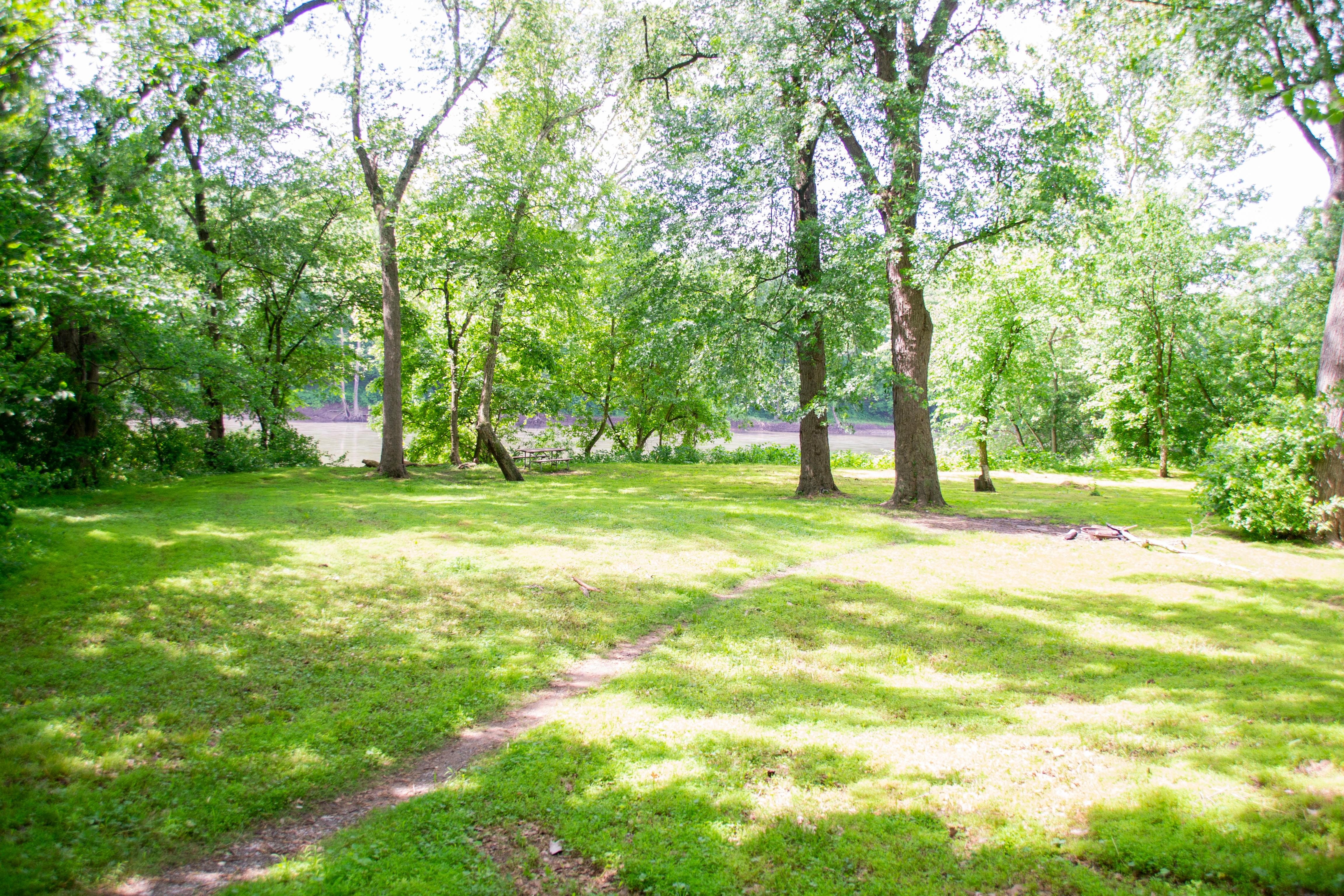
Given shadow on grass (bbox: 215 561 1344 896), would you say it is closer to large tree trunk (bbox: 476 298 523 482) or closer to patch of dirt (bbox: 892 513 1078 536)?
patch of dirt (bbox: 892 513 1078 536)

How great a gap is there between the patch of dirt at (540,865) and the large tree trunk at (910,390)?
11.0 metres

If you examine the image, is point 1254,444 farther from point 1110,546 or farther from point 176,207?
point 176,207

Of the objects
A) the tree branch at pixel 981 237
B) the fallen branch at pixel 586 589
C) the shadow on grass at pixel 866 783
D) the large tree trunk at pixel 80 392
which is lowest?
the shadow on grass at pixel 866 783

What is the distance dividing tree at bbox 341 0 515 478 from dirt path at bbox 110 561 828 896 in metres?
14.1

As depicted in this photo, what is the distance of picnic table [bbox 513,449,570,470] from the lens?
931 inches

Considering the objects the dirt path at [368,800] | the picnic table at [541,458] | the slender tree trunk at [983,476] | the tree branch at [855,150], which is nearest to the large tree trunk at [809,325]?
the tree branch at [855,150]

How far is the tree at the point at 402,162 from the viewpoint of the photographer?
58.3 ft

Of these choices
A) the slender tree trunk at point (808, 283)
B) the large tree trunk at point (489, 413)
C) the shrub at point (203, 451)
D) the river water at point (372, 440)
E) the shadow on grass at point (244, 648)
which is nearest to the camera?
the shadow on grass at point (244, 648)

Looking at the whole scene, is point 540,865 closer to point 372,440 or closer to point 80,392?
point 80,392

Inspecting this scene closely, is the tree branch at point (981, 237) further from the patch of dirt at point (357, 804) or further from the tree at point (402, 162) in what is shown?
the tree at point (402, 162)

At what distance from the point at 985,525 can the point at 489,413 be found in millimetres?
14167

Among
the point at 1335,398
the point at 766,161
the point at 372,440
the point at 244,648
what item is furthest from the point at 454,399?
the point at 372,440

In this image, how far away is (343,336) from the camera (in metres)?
23.0

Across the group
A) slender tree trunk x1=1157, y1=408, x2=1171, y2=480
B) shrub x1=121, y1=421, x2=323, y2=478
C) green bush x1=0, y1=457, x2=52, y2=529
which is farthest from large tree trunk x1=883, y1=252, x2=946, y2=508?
shrub x1=121, y1=421, x2=323, y2=478
